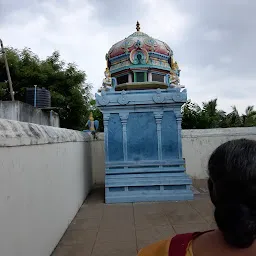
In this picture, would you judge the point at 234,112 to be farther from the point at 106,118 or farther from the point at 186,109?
the point at 106,118

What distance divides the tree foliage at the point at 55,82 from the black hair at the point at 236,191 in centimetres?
1287

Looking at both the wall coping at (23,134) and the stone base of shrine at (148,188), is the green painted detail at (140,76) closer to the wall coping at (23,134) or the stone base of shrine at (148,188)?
the stone base of shrine at (148,188)

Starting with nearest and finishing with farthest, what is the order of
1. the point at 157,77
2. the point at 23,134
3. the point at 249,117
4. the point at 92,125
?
the point at 23,134
the point at 157,77
the point at 92,125
the point at 249,117

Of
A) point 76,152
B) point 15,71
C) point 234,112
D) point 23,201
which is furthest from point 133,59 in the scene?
point 234,112

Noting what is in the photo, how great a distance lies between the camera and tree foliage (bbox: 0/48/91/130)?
542 inches

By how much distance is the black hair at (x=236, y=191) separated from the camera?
0.94 m

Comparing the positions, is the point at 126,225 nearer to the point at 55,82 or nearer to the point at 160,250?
the point at 160,250

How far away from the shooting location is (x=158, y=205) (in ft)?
20.9

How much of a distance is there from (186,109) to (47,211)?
1151 cm

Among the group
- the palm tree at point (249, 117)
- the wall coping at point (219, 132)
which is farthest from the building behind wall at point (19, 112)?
the palm tree at point (249, 117)

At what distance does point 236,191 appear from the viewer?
0.95 m

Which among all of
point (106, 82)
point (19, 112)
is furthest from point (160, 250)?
point (106, 82)

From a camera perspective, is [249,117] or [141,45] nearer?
[141,45]

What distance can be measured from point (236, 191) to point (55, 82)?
47.1 ft
